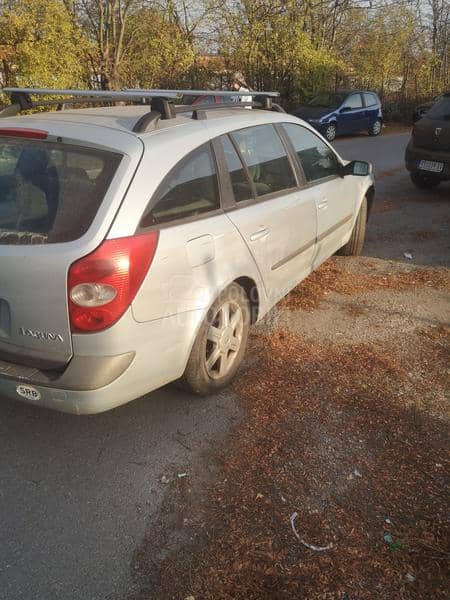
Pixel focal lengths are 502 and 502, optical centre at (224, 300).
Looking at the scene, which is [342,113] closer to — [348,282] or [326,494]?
[348,282]

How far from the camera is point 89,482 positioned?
2.47 m

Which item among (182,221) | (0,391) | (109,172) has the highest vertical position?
(109,172)

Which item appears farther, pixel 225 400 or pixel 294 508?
pixel 225 400

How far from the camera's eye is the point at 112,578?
1983 millimetres

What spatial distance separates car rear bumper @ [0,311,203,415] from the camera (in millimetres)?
2301

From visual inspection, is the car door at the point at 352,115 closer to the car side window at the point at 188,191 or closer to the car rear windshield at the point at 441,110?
the car rear windshield at the point at 441,110

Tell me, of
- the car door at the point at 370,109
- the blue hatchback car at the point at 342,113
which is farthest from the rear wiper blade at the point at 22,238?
the car door at the point at 370,109

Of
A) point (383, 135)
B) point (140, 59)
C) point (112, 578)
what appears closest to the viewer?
point (112, 578)

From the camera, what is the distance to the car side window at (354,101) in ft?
55.0

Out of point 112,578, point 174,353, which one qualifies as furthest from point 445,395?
point 112,578

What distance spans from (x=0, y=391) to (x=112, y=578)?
1055mm

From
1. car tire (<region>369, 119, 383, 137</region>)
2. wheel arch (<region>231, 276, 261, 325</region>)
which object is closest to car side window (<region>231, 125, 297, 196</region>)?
wheel arch (<region>231, 276, 261, 325</region>)

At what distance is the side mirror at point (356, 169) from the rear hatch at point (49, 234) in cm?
271

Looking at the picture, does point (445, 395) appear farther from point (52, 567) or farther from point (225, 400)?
point (52, 567)
